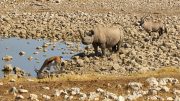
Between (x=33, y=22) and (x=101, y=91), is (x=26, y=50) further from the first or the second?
(x=101, y=91)

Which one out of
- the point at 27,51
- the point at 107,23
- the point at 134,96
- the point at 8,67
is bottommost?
the point at 27,51

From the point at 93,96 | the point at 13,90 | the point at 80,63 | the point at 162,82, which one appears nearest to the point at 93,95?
the point at 93,96

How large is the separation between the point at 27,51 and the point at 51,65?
21.1ft

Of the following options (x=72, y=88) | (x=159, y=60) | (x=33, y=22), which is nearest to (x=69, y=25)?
(x=33, y=22)

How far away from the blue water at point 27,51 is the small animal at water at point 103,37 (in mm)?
1454

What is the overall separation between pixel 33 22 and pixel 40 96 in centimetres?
2159

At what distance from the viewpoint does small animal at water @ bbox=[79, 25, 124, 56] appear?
24.8 meters

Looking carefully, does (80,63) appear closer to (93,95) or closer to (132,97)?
(93,95)

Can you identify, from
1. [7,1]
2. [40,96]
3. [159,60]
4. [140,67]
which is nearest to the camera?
[40,96]

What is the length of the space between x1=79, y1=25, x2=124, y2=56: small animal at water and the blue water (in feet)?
4.77

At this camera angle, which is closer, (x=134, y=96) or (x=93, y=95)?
(x=93, y=95)

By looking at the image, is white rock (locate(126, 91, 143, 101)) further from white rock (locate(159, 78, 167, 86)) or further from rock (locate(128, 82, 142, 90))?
white rock (locate(159, 78, 167, 86))

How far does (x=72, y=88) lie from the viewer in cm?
1487

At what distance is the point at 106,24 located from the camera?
1395 inches
